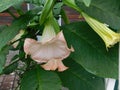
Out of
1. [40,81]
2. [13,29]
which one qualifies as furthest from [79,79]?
[13,29]

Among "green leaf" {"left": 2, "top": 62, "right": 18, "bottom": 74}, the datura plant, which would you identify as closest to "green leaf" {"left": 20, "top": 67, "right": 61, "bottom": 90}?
the datura plant

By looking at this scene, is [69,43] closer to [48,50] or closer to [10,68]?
[48,50]

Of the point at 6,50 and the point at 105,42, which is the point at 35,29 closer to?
the point at 6,50

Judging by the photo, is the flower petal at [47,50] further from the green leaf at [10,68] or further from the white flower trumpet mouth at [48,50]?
the green leaf at [10,68]

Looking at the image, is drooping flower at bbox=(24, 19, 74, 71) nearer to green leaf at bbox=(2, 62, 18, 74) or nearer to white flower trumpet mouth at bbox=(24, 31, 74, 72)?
white flower trumpet mouth at bbox=(24, 31, 74, 72)

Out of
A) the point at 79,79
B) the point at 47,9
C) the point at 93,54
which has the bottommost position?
the point at 79,79

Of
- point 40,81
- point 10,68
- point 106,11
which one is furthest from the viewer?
point 10,68
